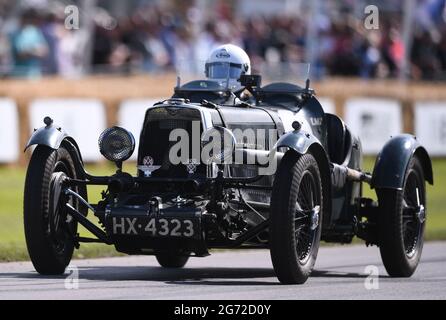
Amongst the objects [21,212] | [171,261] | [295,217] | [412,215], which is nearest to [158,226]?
[295,217]

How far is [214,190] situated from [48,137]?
4.34ft

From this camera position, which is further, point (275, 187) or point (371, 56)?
point (371, 56)

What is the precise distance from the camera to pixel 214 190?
30.3 ft

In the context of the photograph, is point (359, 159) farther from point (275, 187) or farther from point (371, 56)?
point (371, 56)

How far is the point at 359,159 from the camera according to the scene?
11.2 meters

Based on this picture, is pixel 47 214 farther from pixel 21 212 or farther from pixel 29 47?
pixel 29 47

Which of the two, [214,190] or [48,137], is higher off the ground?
[48,137]

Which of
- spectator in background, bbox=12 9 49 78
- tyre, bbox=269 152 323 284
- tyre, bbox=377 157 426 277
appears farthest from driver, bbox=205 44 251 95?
spectator in background, bbox=12 9 49 78

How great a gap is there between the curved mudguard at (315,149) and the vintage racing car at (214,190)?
1 centimetres

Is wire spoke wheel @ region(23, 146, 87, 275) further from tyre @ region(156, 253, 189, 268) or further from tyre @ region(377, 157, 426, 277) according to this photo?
tyre @ region(377, 157, 426, 277)

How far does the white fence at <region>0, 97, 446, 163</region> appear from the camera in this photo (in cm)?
1872

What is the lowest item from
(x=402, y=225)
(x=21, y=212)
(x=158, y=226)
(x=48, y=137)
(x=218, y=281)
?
(x=21, y=212)

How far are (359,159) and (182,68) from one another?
180 cm
